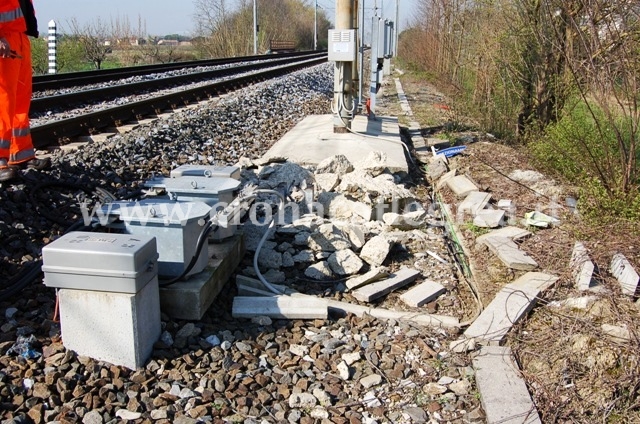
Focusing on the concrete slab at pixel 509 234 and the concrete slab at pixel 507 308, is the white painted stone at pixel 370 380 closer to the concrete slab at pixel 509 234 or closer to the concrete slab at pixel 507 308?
the concrete slab at pixel 507 308

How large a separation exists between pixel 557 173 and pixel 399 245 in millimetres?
3073

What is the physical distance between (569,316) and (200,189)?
2.50 m

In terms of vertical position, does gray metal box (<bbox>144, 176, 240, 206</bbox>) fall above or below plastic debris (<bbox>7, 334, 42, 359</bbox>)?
above

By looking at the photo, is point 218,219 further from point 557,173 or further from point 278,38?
point 278,38

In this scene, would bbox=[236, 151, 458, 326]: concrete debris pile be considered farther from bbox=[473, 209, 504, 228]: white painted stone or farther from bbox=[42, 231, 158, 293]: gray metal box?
bbox=[42, 231, 158, 293]: gray metal box

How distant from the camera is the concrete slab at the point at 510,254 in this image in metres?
4.61

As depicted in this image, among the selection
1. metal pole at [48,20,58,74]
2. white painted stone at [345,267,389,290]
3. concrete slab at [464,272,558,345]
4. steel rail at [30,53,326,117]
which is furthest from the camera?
metal pole at [48,20,58,74]

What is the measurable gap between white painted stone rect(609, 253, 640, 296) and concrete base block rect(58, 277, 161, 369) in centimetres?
300

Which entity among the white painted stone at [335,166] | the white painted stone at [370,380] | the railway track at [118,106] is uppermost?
the railway track at [118,106]

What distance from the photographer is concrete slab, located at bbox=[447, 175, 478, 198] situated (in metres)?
6.89

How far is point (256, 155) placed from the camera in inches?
332

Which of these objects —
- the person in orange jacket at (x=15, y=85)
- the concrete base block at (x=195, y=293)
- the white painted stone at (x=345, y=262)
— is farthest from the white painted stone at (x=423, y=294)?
the person in orange jacket at (x=15, y=85)

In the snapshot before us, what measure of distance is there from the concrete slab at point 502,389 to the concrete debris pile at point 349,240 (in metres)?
0.58

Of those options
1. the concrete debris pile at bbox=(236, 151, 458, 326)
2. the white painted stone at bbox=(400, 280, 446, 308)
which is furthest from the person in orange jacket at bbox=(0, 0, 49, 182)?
the white painted stone at bbox=(400, 280, 446, 308)
